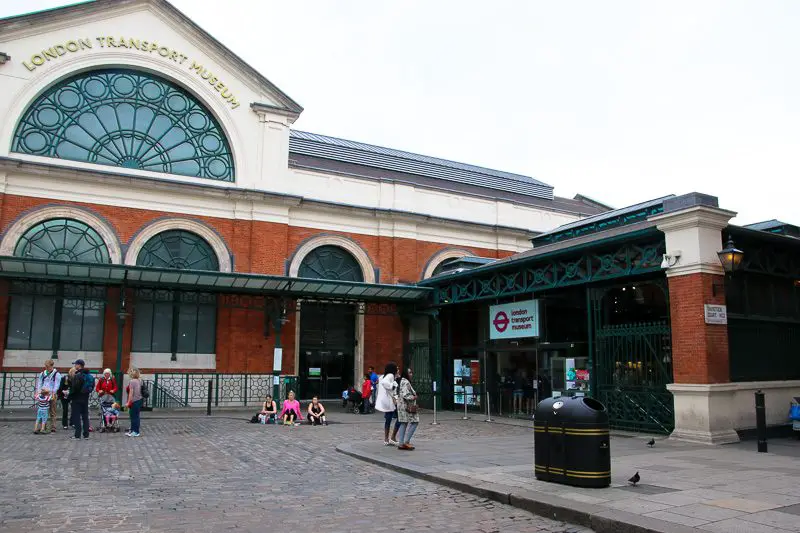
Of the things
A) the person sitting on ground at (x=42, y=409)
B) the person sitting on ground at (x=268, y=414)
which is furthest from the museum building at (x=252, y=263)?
the person sitting on ground at (x=42, y=409)

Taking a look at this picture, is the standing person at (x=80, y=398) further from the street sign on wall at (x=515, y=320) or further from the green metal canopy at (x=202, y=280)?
the street sign on wall at (x=515, y=320)

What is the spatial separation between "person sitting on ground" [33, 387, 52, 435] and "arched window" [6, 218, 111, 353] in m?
7.66

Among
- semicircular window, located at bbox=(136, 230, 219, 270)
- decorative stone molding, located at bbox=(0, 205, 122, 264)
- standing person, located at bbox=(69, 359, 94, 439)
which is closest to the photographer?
standing person, located at bbox=(69, 359, 94, 439)

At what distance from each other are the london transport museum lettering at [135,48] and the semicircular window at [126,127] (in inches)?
34.2

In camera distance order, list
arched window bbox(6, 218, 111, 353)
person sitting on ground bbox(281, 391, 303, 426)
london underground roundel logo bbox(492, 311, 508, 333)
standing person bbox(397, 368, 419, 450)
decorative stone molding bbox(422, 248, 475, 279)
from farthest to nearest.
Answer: decorative stone molding bbox(422, 248, 475, 279) → arched window bbox(6, 218, 111, 353) → london underground roundel logo bbox(492, 311, 508, 333) → person sitting on ground bbox(281, 391, 303, 426) → standing person bbox(397, 368, 419, 450)

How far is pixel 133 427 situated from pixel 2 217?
446 inches

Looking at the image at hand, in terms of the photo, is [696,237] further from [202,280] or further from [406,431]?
[202,280]

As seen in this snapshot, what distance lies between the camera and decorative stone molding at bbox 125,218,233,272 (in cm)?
2333

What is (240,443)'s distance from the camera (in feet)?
44.7

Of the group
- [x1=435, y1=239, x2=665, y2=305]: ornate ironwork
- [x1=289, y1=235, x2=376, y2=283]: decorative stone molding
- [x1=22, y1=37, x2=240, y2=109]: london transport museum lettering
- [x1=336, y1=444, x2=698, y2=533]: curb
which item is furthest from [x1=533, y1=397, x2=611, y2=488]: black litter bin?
[x1=22, y1=37, x2=240, y2=109]: london transport museum lettering

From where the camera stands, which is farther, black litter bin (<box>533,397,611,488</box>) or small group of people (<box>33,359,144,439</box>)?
small group of people (<box>33,359,144,439</box>)

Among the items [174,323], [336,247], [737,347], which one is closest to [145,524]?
[737,347]

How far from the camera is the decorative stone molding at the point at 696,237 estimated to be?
1394 cm

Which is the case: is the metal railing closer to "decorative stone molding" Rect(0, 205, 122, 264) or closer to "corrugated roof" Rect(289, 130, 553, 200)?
"decorative stone molding" Rect(0, 205, 122, 264)
